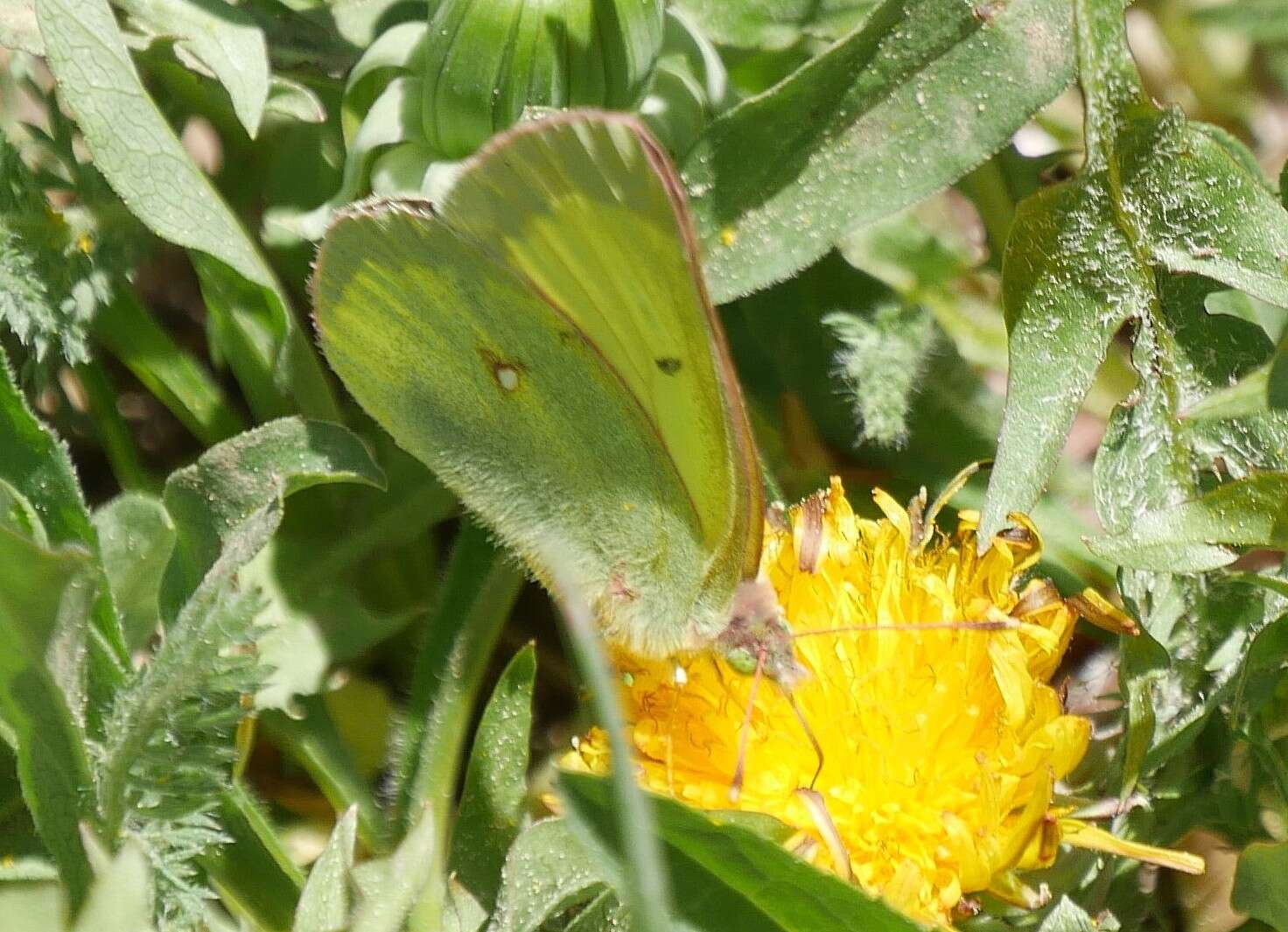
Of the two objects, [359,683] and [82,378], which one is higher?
[82,378]

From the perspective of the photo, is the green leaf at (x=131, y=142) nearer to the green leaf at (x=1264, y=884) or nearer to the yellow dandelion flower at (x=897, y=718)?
the yellow dandelion flower at (x=897, y=718)

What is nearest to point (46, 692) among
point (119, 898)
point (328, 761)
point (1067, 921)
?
point (119, 898)

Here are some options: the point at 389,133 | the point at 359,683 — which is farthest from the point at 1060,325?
the point at 359,683

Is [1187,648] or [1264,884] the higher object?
[1187,648]

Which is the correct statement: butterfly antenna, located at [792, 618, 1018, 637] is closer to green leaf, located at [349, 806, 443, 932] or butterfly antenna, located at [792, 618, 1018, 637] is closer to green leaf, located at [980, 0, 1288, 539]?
green leaf, located at [980, 0, 1288, 539]

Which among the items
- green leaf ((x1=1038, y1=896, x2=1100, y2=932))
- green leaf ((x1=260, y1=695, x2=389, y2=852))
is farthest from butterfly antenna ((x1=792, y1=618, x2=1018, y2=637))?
green leaf ((x1=260, y1=695, x2=389, y2=852))

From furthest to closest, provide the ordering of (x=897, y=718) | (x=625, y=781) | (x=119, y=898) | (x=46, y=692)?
(x=897, y=718), (x=46, y=692), (x=119, y=898), (x=625, y=781)

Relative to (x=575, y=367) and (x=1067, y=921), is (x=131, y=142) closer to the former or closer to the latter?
(x=575, y=367)

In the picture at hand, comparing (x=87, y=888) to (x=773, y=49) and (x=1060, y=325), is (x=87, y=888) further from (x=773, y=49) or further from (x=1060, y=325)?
(x=773, y=49)
